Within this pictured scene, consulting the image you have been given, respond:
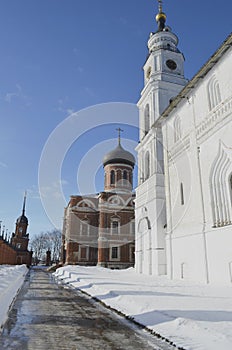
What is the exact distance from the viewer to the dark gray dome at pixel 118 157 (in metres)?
38.2

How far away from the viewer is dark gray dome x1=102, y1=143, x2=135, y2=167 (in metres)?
38.2

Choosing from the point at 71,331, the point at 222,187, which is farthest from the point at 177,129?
the point at 71,331

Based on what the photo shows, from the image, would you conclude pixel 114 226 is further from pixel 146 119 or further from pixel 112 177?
pixel 146 119

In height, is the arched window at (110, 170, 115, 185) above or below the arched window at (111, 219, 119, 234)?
above

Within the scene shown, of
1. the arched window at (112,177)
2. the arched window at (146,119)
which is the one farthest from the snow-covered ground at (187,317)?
the arched window at (112,177)

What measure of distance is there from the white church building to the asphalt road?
6.27 m

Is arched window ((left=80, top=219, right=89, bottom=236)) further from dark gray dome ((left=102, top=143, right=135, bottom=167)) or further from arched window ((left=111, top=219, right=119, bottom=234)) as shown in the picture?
dark gray dome ((left=102, top=143, right=135, bottom=167))

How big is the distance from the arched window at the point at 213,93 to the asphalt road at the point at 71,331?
1011 centimetres

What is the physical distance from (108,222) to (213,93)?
2438cm

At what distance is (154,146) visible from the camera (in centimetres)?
1981

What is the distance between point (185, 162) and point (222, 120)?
3.50 metres

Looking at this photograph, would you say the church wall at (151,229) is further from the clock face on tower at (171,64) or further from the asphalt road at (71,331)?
the asphalt road at (71,331)

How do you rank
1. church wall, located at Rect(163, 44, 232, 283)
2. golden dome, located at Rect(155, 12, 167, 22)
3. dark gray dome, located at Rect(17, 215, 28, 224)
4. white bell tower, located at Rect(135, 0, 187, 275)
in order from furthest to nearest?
dark gray dome, located at Rect(17, 215, 28, 224) → golden dome, located at Rect(155, 12, 167, 22) → white bell tower, located at Rect(135, 0, 187, 275) → church wall, located at Rect(163, 44, 232, 283)

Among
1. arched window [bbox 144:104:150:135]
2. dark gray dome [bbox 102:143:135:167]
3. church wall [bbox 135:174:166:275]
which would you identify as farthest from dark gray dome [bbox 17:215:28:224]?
arched window [bbox 144:104:150:135]
